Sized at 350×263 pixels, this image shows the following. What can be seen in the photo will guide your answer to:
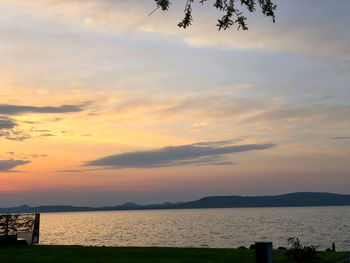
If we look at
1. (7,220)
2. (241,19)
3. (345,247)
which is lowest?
(345,247)

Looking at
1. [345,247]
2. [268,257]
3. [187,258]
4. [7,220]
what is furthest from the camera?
[345,247]

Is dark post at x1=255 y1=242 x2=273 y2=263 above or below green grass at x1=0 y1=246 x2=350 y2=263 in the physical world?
above

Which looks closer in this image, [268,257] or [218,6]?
[268,257]

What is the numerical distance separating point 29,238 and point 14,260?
1696 centimetres

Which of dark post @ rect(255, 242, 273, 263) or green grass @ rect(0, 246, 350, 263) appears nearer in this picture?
Answer: dark post @ rect(255, 242, 273, 263)

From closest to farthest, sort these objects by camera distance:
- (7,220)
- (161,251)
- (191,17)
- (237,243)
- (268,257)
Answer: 1. (268,257)
2. (191,17)
3. (161,251)
4. (7,220)
5. (237,243)

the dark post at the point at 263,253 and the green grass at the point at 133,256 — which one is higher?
the dark post at the point at 263,253

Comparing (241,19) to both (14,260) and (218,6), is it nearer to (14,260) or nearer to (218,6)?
(218,6)

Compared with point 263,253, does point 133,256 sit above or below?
below

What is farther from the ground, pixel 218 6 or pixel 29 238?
pixel 218 6

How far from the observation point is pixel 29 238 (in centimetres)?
4269

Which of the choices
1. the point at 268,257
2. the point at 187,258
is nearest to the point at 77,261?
the point at 187,258

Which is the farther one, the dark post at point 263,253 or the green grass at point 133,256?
the green grass at point 133,256

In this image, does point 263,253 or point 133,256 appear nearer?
point 263,253
